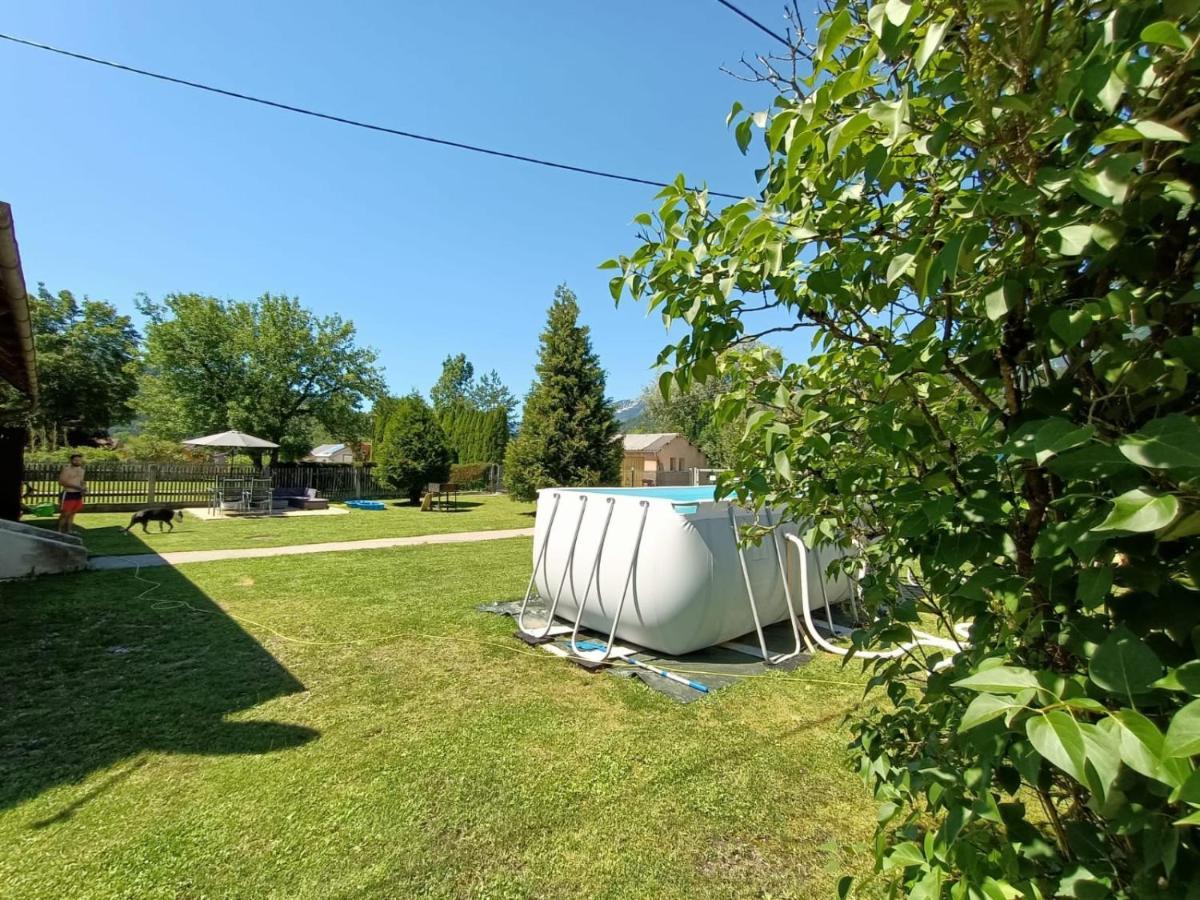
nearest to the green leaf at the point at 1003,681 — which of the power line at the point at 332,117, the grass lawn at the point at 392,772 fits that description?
the grass lawn at the point at 392,772

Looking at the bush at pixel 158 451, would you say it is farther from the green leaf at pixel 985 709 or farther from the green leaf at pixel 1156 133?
the green leaf at pixel 1156 133

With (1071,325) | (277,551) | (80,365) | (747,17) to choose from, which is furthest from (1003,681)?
(80,365)

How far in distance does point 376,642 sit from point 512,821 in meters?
2.89

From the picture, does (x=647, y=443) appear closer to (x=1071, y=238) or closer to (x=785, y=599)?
(x=785, y=599)

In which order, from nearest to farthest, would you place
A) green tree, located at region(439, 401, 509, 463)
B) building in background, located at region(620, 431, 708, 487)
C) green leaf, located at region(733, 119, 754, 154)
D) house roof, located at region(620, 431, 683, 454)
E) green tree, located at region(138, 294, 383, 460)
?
green leaf, located at region(733, 119, 754, 154), green tree, located at region(138, 294, 383, 460), green tree, located at region(439, 401, 509, 463), building in background, located at region(620, 431, 708, 487), house roof, located at region(620, 431, 683, 454)

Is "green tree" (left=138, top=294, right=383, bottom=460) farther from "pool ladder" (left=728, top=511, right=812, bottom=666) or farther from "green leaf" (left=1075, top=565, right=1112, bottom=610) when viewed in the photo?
"green leaf" (left=1075, top=565, right=1112, bottom=610)

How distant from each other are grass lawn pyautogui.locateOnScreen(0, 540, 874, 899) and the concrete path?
3.22 meters

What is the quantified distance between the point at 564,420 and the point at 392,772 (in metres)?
15.2

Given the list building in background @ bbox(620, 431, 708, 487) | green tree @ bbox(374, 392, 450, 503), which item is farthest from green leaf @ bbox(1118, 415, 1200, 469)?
building in background @ bbox(620, 431, 708, 487)

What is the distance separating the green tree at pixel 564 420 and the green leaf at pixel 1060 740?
55.8ft

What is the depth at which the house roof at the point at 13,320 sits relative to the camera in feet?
11.6

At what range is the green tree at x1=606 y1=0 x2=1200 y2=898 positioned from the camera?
0.61 meters

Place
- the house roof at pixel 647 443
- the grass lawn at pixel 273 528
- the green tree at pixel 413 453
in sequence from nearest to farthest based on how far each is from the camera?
the grass lawn at pixel 273 528, the green tree at pixel 413 453, the house roof at pixel 647 443

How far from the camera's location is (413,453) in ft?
67.7
